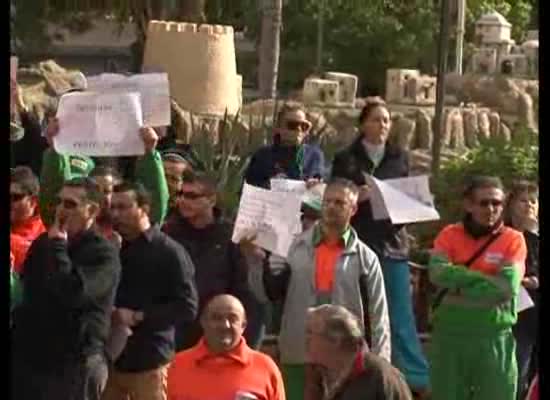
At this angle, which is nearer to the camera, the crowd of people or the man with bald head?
the man with bald head

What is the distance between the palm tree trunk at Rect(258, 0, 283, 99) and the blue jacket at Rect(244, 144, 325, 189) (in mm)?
10965

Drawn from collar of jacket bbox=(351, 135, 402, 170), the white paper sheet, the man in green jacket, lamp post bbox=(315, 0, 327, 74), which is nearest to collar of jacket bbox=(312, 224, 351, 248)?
the man in green jacket

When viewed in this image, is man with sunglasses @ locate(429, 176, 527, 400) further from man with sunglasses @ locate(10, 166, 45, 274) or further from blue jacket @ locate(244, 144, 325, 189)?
man with sunglasses @ locate(10, 166, 45, 274)

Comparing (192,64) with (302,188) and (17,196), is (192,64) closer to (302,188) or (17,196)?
(302,188)

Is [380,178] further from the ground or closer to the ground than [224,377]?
further from the ground

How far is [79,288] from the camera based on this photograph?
26.9ft

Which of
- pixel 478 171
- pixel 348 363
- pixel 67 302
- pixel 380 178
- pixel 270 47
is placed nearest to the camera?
pixel 348 363

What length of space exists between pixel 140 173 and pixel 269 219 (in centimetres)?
73

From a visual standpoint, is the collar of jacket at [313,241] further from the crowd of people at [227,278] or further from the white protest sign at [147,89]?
the white protest sign at [147,89]

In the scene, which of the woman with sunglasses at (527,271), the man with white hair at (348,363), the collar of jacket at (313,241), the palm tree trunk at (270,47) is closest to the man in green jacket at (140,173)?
the collar of jacket at (313,241)

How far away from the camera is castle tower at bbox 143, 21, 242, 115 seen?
19.9 meters

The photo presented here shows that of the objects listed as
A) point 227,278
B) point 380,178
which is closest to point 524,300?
point 380,178

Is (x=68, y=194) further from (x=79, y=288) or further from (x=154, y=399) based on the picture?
(x=154, y=399)

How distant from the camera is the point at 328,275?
911cm
